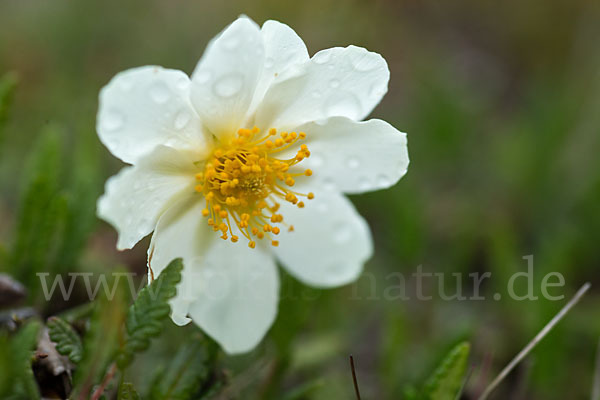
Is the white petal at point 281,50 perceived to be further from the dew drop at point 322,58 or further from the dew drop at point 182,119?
the dew drop at point 182,119

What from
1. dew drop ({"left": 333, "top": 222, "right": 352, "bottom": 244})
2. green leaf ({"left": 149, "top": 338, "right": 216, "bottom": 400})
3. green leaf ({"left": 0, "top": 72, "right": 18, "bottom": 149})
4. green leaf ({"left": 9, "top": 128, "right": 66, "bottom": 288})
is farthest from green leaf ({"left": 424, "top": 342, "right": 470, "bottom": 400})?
green leaf ({"left": 0, "top": 72, "right": 18, "bottom": 149})

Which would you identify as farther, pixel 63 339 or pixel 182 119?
pixel 182 119

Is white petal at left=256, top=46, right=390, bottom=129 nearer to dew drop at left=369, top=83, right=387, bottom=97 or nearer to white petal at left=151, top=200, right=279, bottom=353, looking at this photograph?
dew drop at left=369, top=83, right=387, bottom=97

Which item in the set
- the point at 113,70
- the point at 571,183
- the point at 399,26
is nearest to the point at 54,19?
→ the point at 113,70

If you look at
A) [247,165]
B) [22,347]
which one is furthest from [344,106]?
[22,347]

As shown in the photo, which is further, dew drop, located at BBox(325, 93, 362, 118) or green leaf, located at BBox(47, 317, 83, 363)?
dew drop, located at BBox(325, 93, 362, 118)

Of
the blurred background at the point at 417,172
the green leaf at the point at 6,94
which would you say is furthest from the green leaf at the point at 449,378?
the green leaf at the point at 6,94

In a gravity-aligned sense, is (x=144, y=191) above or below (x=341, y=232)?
above

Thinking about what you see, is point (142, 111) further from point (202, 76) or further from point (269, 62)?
point (269, 62)
